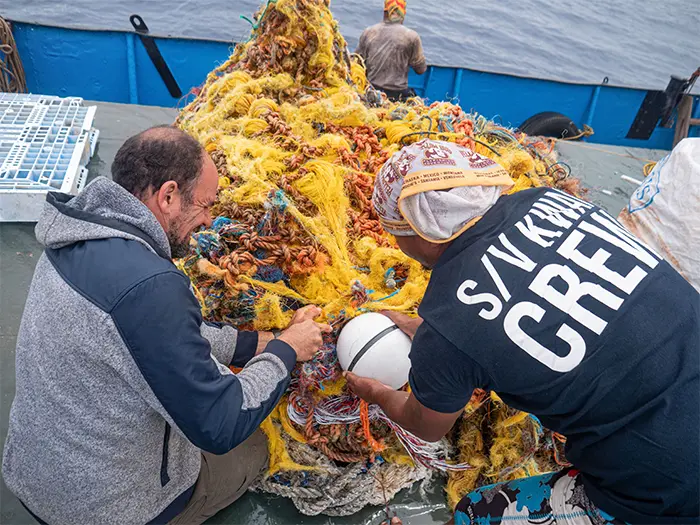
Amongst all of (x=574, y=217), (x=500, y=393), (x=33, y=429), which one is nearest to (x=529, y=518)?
(x=500, y=393)

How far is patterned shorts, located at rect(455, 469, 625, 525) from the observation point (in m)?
1.66

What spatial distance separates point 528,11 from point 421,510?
2415 cm

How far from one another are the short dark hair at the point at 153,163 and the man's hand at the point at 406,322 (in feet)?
3.50

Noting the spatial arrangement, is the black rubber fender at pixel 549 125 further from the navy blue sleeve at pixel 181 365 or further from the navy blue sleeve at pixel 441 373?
the navy blue sleeve at pixel 181 365

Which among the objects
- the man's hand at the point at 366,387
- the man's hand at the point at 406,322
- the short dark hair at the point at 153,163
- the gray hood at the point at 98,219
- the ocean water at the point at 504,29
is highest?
the short dark hair at the point at 153,163

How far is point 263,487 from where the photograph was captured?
233 cm

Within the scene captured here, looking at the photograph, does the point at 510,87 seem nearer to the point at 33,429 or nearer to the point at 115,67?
the point at 115,67

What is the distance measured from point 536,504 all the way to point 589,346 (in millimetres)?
782

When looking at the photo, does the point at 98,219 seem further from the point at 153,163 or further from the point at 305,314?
the point at 305,314

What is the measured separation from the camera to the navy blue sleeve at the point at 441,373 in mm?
1467

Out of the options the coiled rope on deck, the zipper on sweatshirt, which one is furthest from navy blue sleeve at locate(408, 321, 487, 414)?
the coiled rope on deck

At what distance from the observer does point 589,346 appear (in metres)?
1.37

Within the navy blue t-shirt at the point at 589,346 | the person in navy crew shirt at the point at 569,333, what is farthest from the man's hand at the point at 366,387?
the navy blue t-shirt at the point at 589,346

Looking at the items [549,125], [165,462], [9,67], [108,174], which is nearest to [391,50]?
[549,125]
